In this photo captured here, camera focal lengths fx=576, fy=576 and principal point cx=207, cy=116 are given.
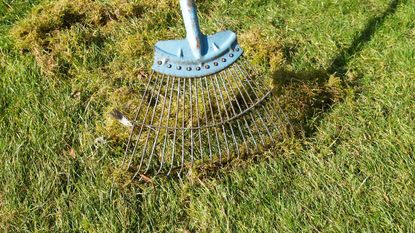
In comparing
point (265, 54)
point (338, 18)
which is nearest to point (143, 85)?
point (265, 54)

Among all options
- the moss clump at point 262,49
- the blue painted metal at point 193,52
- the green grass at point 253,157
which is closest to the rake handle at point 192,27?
the blue painted metal at point 193,52

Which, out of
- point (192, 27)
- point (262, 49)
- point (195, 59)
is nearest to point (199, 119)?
point (195, 59)

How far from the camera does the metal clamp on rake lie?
8.46ft

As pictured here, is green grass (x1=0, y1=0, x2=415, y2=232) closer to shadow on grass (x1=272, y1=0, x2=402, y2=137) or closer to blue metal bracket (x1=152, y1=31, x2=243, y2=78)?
shadow on grass (x1=272, y1=0, x2=402, y2=137)

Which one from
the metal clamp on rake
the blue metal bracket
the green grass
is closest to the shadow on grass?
the green grass

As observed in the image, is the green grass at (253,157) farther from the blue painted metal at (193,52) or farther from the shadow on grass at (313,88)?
the blue painted metal at (193,52)

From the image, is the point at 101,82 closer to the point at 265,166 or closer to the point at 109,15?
the point at 109,15

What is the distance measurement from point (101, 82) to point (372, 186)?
163 centimetres

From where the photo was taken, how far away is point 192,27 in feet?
8.38

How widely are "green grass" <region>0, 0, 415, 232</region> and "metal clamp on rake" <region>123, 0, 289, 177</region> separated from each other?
0.11 metres

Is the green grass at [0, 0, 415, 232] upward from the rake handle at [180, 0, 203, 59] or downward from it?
downward

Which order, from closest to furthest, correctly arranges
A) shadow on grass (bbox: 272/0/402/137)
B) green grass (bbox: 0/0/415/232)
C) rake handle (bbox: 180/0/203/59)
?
rake handle (bbox: 180/0/203/59) → green grass (bbox: 0/0/415/232) → shadow on grass (bbox: 272/0/402/137)

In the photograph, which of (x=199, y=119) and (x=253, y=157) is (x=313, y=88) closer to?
(x=253, y=157)

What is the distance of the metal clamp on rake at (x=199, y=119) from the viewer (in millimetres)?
2580
